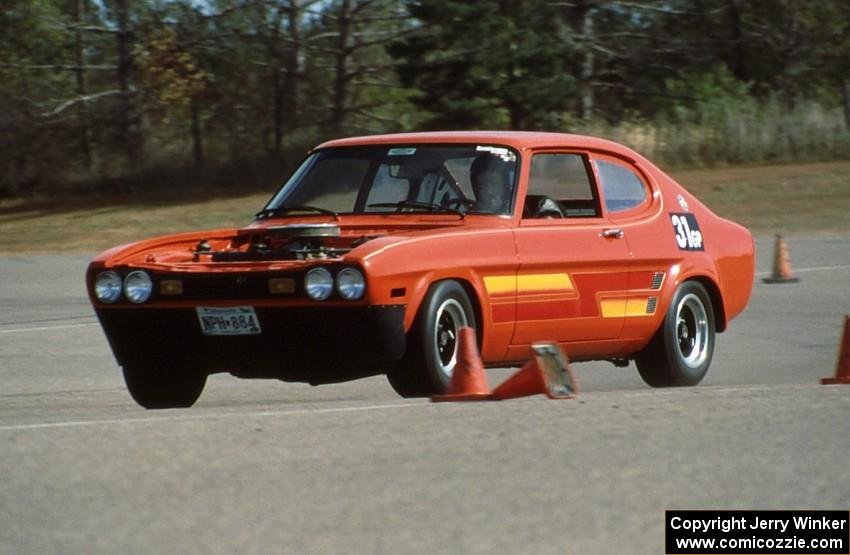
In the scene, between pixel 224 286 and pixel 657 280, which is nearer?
pixel 224 286

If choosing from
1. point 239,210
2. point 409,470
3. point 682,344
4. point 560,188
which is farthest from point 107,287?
point 239,210

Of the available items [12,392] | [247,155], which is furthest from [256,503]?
[247,155]

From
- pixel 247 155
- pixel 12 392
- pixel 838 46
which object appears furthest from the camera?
pixel 838 46

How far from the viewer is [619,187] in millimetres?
10414

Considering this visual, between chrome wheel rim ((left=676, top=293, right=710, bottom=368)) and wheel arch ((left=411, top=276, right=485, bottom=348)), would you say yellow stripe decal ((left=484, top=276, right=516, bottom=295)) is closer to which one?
wheel arch ((left=411, top=276, right=485, bottom=348))

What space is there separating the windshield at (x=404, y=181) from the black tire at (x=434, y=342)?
790mm

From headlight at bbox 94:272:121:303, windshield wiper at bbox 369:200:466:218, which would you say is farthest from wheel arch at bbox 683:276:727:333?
→ headlight at bbox 94:272:121:303

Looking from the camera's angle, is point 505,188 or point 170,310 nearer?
point 170,310

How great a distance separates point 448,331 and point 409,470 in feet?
8.79

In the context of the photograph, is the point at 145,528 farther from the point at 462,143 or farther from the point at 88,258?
the point at 88,258

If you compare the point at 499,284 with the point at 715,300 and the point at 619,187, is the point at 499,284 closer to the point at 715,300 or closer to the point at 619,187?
the point at 619,187

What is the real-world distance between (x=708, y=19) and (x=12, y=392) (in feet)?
134

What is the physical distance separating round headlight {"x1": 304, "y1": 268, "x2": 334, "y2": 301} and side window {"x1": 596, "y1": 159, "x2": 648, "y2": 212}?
2.36 m

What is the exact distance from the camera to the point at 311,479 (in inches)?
244
